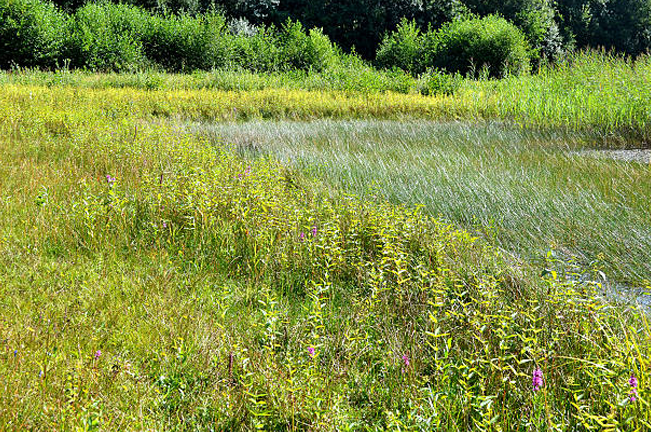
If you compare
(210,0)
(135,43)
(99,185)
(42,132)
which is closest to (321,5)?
(210,0)

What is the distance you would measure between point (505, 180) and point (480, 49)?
18.2m

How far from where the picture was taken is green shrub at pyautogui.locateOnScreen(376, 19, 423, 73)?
22953mm

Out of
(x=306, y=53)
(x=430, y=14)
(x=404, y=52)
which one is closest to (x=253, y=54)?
(x=306, y=53)

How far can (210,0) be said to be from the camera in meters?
30.2

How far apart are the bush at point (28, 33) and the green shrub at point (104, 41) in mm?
595

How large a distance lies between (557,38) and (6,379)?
3381cm

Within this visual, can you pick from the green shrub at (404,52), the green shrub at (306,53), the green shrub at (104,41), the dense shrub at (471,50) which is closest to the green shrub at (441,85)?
the dense shrub at (471,50)

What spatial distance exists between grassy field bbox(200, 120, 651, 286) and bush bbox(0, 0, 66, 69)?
14.4 meters

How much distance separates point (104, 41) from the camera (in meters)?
19.3

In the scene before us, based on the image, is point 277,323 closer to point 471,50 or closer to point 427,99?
point 427,99

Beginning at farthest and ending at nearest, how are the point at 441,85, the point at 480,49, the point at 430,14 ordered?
the point at 430,14
the point at 480,49
the point at 441,85

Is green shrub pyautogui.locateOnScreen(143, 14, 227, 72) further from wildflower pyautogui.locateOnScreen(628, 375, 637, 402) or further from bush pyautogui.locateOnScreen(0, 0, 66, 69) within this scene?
wildflower pyautogui.locateOnScreen(628, 375, 637, 402)

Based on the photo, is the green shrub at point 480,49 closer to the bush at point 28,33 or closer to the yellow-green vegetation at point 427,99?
the yellow-green vegetation at point 427,99

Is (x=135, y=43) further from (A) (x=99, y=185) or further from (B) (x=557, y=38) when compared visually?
(B) (x=557, y=38)
